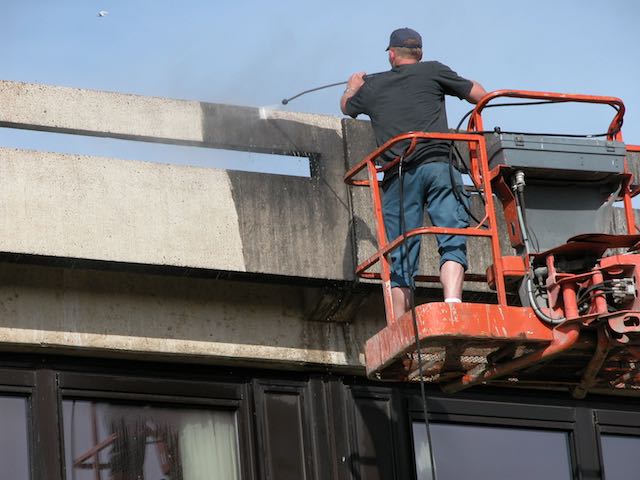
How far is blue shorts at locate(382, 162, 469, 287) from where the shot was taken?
9.79 meters

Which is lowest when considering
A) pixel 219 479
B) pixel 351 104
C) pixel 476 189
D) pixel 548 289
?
pixel 219 479

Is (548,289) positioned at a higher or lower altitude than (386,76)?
lower

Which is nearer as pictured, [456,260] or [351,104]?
[456,260]

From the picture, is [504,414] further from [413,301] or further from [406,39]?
[406,39]

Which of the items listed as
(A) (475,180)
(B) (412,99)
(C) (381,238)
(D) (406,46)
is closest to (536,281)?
(A) (475,180)

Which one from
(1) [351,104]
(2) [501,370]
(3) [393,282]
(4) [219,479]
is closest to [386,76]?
(1) [351,104]

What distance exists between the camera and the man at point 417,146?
32.4ft

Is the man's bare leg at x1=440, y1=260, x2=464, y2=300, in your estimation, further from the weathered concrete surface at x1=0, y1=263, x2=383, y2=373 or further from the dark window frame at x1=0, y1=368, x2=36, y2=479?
the dark window frame at x1=0, y1=368, x2=36, y2=479

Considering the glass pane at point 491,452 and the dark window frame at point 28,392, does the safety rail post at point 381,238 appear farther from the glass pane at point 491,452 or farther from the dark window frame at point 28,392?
the dark window frame at point 28,392

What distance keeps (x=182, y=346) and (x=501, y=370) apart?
1.93 meters

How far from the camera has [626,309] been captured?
9.38 metres

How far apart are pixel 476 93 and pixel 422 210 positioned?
0.82 metres

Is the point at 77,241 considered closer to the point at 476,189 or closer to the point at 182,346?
the point at 182,346

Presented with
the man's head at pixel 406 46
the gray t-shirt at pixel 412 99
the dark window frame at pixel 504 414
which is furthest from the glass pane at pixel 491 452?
the man's head at pixel 406 46
